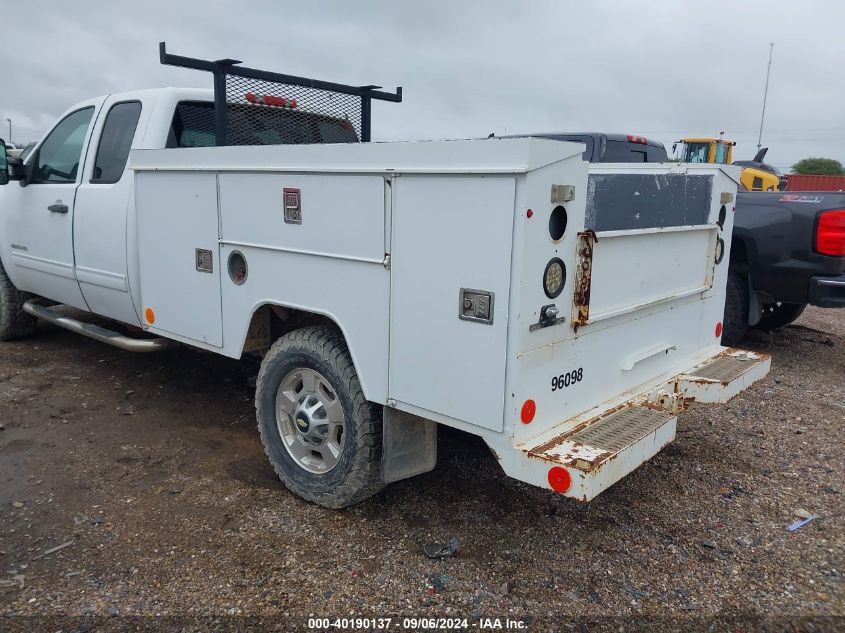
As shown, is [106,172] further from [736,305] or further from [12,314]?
[736,305]

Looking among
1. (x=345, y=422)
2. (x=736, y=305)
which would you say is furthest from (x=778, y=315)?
(x=345, y=422)

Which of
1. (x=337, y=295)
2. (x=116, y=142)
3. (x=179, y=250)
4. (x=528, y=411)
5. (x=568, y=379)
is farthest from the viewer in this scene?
(x=116, y=142)

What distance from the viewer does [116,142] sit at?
4824mm

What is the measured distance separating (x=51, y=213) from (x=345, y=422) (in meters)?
3.41

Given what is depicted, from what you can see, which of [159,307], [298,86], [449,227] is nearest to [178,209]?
[159,307]

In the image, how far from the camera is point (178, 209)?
13.4ft

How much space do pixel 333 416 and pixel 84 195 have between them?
279cm

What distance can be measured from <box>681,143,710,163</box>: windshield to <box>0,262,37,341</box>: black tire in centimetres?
1309

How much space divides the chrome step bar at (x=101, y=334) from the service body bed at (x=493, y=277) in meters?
0.54

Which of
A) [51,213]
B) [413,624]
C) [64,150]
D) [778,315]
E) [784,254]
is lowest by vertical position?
[413,624]

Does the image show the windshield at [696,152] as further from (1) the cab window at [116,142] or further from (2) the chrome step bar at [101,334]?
(2) the chrome step bar at [101,334]

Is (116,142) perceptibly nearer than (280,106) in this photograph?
No

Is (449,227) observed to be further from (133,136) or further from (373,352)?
(133,136)

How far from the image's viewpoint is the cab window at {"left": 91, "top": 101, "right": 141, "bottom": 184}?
4703 millimetres
